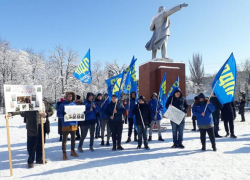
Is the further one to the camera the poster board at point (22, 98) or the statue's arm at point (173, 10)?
the statue's arm at point (173, 10)

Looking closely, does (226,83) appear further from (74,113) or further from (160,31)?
(160,31)

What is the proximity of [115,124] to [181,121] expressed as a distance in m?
2.00

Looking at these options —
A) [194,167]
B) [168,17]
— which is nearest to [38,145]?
[194,167]

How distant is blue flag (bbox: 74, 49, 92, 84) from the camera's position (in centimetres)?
915

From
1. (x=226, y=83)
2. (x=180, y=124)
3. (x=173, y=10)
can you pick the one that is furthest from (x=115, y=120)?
(x=173, y=10)

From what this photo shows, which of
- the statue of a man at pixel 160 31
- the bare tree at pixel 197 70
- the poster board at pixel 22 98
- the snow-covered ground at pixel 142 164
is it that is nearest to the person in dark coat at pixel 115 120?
the snow-covered ground at pixel 142 164

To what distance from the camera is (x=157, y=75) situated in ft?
45.5

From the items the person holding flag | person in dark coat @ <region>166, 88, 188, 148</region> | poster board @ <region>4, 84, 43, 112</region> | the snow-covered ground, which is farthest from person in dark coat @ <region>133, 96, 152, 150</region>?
poster board @ <region>4, 84, 43, 112</region>

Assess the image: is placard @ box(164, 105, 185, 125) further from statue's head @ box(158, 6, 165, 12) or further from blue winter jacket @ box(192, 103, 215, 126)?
statue's head @ box(158, 6, 165, 12)

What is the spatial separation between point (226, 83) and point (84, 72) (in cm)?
582

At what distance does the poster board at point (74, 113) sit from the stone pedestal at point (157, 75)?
8.53 metres

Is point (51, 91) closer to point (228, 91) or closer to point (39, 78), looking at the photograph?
point (39, 78)

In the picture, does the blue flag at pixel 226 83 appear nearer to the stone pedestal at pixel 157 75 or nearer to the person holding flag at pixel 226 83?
the person holding flag at pixel 226 83

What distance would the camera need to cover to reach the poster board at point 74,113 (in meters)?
5.18
